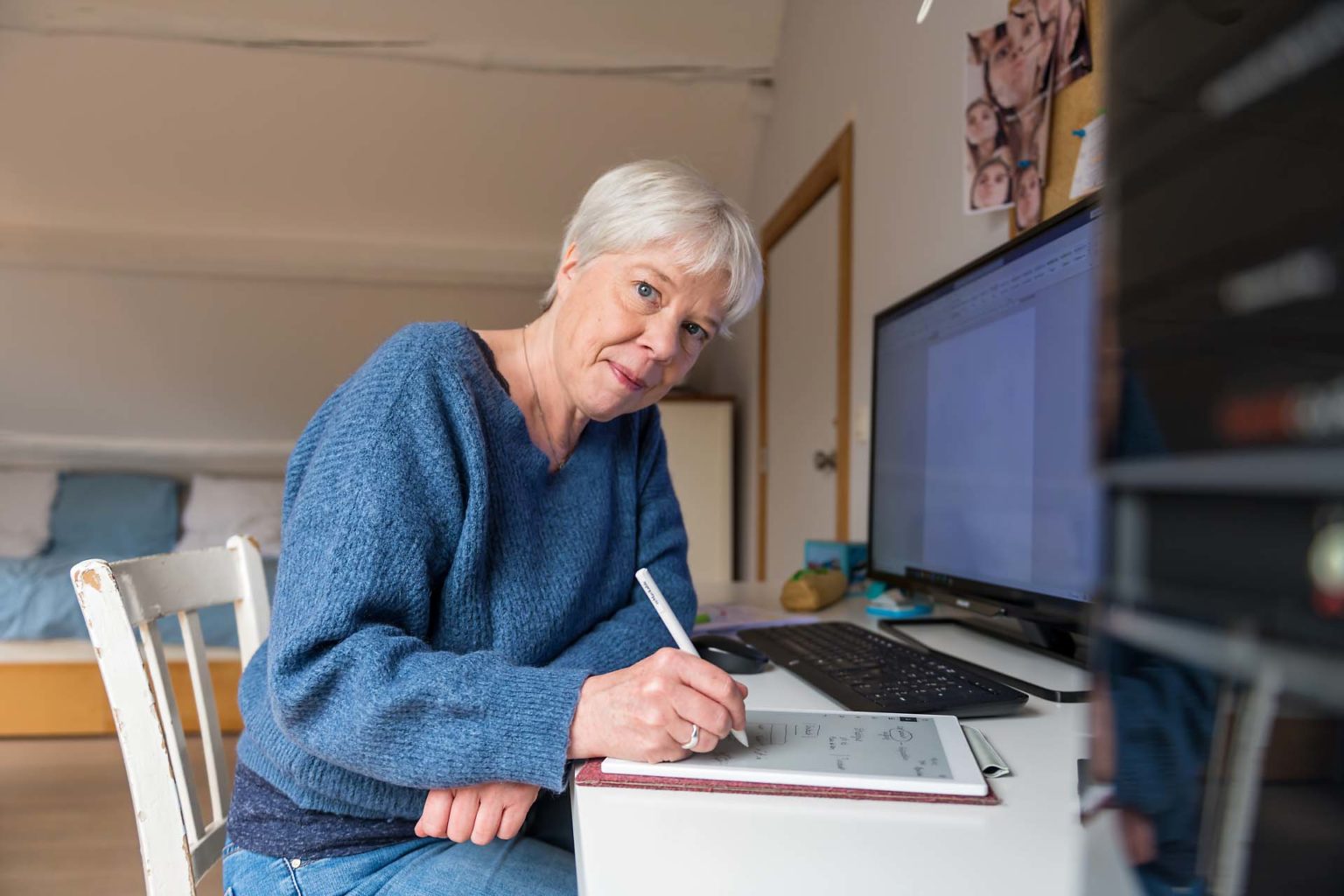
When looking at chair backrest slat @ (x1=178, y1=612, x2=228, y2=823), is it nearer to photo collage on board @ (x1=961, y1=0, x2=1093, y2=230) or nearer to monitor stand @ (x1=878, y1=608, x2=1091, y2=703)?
monitor stand @ (x1=878, y1=608, x2=1091, y2=703)

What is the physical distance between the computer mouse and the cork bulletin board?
71cm

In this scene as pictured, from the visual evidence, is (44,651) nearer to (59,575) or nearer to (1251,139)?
(59,575)

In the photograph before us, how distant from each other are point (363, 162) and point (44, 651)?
2.09 meters

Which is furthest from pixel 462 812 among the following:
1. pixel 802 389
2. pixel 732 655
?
pixel 802 389

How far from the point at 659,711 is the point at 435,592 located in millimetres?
287

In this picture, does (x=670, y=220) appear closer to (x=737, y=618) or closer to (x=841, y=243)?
(x=737, y=618)

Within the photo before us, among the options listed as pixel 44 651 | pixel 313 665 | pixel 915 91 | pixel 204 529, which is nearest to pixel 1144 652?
pixel 313 665

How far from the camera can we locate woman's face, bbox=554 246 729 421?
960mm

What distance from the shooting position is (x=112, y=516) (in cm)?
368

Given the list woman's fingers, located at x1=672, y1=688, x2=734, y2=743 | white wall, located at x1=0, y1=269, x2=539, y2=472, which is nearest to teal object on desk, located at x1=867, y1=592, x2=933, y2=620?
woman's fingers, located at x1=672, y1=688, x2=734, y2=743

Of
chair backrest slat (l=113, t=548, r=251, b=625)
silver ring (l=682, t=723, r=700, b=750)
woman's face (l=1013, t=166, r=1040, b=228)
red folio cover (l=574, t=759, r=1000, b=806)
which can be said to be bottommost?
red folio cover (l=574, t=759, r=1000, b=806)

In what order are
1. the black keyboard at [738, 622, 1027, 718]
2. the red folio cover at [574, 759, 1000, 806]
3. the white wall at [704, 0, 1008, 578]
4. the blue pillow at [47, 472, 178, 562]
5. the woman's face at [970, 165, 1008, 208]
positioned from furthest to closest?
the blue pillow at [47, 472, 178, 562]
the white wall at [704, 0, 1008, 578]
the woman's face at [970, 165, 1008, 208]
the black keyboard at [738, 622, 1027, 718]
the red folio cover at [574, 759, 1000, 806]

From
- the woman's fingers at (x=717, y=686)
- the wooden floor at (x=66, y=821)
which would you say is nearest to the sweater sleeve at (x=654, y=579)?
the woman's fingers at (x=717, y=686)

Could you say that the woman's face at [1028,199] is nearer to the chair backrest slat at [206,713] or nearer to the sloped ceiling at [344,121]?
the chair backrest slat at [206,713]
